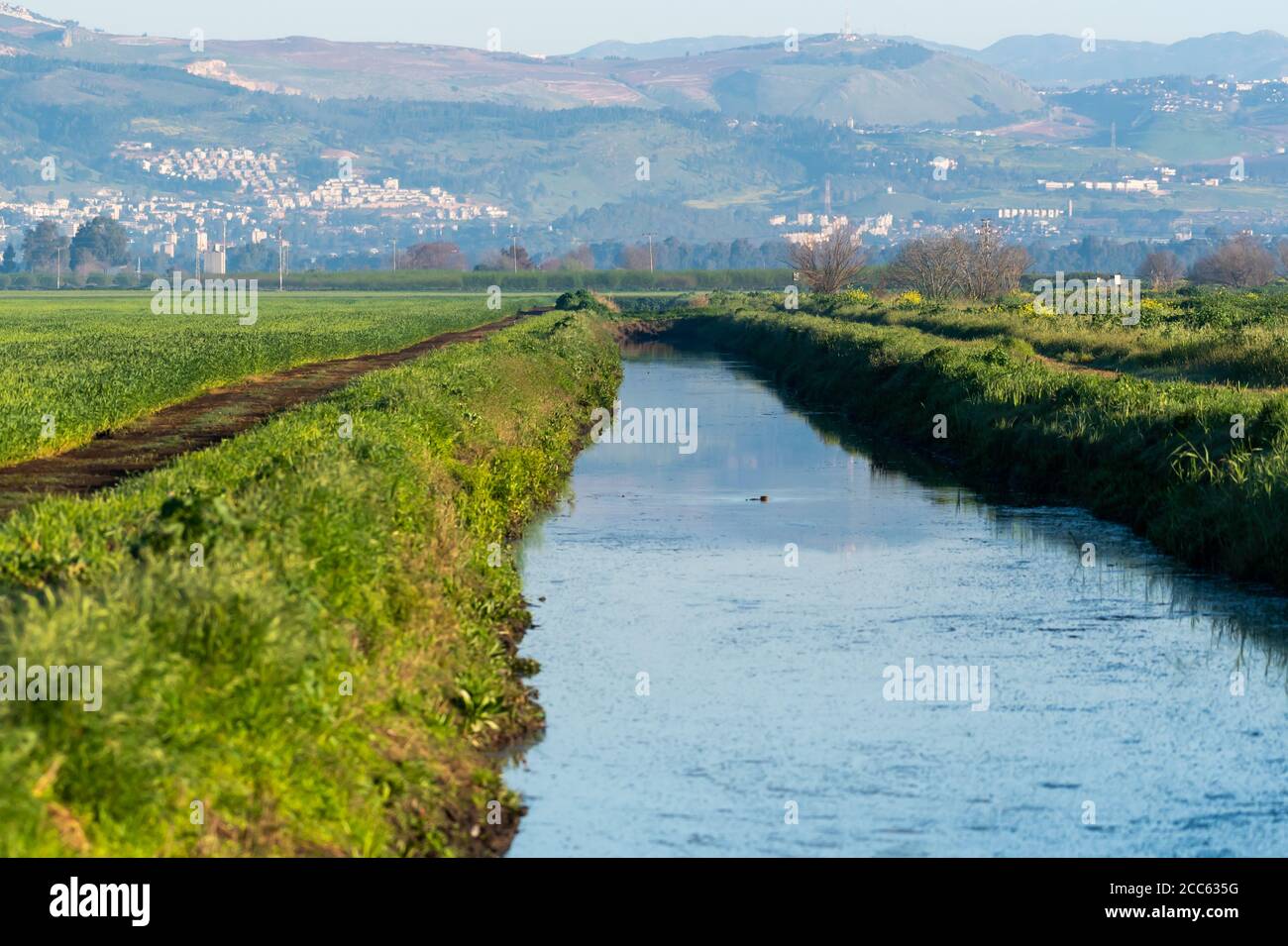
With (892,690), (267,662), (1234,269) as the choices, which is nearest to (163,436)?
(892,690)

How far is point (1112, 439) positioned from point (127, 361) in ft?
81.8

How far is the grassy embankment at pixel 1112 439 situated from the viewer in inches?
837

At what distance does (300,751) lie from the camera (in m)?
10.2

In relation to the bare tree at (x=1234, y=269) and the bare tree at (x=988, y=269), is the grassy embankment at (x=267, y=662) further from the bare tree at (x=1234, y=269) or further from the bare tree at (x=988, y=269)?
the bare tree at (x=1234, y=269)

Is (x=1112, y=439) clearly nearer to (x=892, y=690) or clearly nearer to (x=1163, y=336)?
(x=892, y=690)

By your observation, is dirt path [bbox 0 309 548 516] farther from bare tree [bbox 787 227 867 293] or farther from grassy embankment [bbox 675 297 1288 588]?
bare tree [bbox 787 227 867 293]

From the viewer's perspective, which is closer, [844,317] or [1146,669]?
[1146,669]

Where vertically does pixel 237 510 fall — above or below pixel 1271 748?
above

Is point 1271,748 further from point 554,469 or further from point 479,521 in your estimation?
point 554,469

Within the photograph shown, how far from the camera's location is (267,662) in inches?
405

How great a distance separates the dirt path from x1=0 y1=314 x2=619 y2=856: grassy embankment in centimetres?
471

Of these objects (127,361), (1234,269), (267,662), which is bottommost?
(267,662)

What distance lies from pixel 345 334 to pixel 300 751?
186ft
